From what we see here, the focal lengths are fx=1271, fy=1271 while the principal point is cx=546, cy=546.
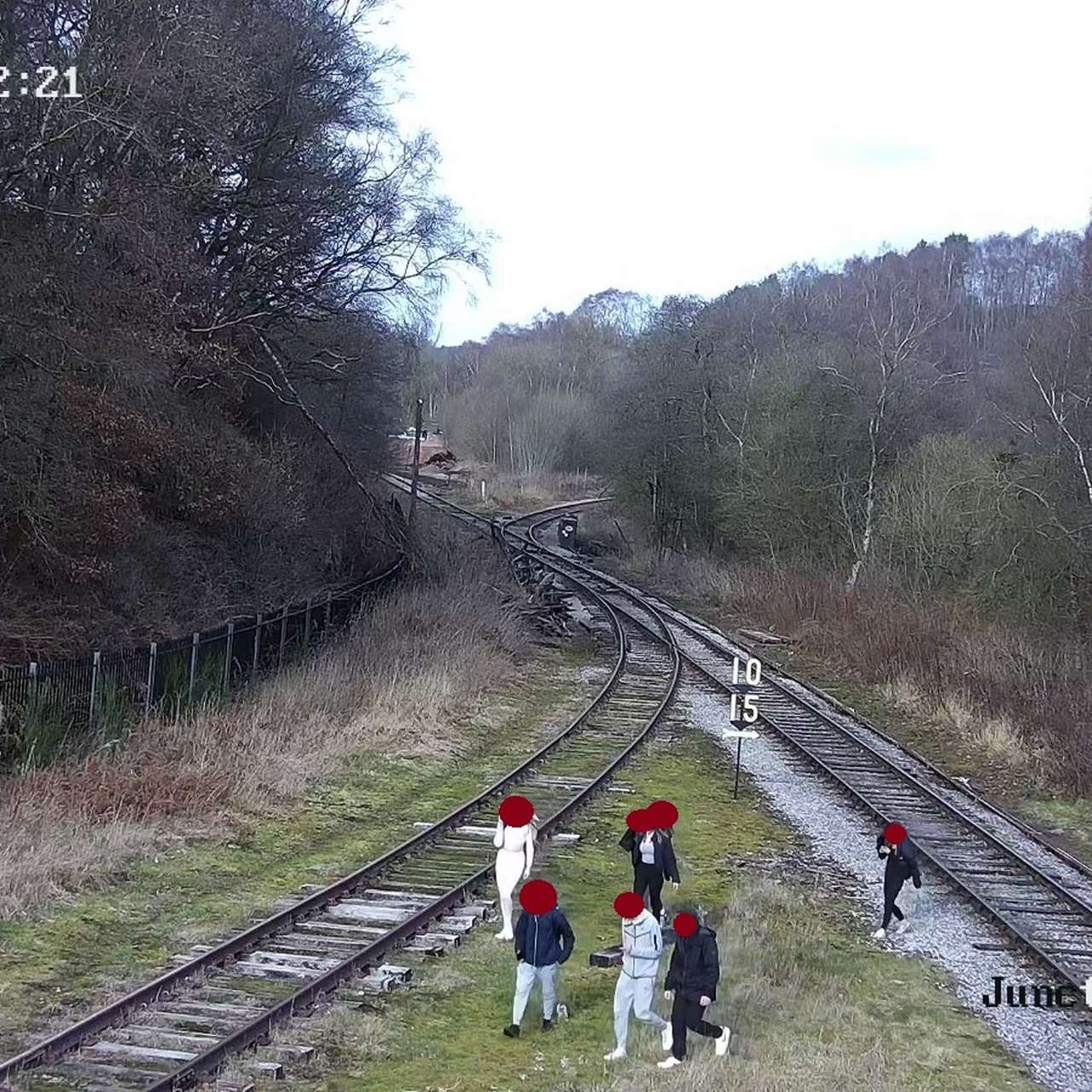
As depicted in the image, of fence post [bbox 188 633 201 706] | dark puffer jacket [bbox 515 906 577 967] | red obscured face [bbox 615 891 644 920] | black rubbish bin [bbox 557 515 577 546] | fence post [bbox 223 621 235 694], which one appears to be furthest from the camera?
black rubbish bin [bbox 557 515 577 546]

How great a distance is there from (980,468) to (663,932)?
2367 centimetres

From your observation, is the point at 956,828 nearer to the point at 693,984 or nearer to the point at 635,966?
the point at 693,984

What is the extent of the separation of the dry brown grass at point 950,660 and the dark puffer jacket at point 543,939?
36.3 ft

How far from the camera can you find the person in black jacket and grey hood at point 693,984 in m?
8.27

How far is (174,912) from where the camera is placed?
10.5 m

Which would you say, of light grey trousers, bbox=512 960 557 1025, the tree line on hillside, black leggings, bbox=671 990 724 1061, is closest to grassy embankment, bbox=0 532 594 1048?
light grey trousers, bbox=512 960 557 1025

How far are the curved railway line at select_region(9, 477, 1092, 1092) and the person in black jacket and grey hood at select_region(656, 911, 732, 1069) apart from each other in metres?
2.15

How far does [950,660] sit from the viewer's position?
82.2 ft

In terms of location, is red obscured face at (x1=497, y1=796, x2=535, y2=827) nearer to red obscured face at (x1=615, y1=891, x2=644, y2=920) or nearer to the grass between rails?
the grass between rails

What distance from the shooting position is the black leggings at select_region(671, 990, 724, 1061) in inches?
325

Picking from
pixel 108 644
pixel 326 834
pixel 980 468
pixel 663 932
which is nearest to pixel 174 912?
pixel 326 834

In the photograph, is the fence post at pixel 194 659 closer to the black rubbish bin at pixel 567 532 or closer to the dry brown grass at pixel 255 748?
the dry brown grass at pixel 255 748

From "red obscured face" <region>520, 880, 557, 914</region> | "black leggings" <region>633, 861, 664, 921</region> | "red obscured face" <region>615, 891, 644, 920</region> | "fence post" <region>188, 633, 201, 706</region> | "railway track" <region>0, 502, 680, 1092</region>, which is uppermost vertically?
"fence post" <region>188, 633, 201, 706</region>

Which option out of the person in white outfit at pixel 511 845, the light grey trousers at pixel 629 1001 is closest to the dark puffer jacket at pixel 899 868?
the person in white outfit at pixel 511 845
